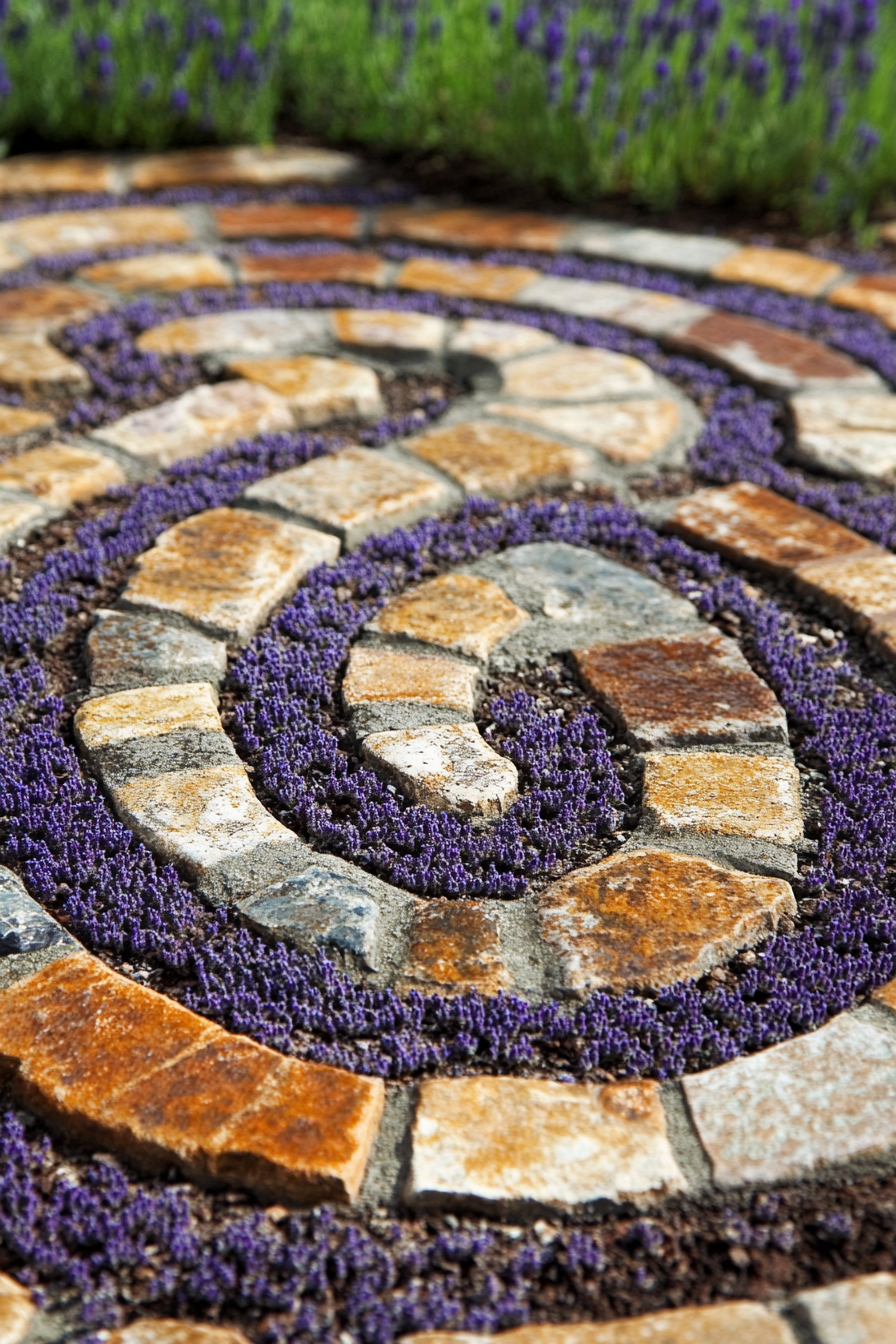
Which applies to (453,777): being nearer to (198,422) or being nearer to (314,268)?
(198,422)

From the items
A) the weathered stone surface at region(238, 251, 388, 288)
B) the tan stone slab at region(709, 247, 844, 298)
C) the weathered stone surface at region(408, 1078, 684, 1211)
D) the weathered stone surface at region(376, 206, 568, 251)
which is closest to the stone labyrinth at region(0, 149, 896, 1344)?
the weathered stone surface at region(408, 1078, 684, 1211)

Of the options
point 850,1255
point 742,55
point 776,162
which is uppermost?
point 742,55

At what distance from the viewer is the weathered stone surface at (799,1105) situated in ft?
4.91

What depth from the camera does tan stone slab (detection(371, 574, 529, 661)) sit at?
2400mm

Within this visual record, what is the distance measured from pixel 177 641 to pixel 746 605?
3.46 ft

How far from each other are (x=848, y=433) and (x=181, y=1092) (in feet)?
7.52

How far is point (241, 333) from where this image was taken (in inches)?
141

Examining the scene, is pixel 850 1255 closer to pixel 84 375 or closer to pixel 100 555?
pixel 100 555

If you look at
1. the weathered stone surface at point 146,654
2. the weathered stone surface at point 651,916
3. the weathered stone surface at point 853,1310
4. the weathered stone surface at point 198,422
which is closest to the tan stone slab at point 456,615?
the weathered stone surface at point 146,654

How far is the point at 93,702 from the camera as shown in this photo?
7.29 ft

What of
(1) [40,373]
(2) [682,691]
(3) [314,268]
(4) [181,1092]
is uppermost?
(3) [314,268]

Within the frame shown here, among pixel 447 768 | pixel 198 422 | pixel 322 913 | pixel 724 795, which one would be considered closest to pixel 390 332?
pixel 198 422

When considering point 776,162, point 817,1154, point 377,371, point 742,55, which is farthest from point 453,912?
point 742,55

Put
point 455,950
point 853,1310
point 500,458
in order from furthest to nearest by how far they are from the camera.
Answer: point 500,458
point 455,950
point 853,1310
